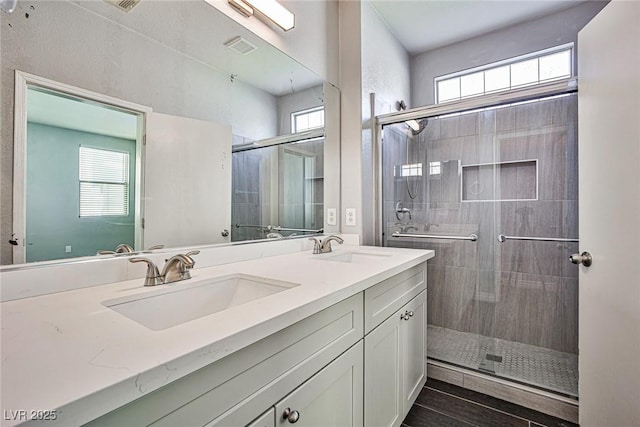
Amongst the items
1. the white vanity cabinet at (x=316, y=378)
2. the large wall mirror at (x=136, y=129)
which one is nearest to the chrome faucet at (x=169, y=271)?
the large wall mirror at (x=136, y=129)

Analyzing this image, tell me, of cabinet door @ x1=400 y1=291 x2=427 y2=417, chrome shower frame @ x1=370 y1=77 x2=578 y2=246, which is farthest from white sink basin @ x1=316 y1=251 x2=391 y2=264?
chrome shower frame @ x1=370 y1=77 x2=578 y2=246

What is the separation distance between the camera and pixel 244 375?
0.61 m

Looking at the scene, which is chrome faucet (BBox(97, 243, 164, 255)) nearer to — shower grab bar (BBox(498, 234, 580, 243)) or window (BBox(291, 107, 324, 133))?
window (BBox(291, 107, 324, 133))

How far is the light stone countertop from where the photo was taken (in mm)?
380

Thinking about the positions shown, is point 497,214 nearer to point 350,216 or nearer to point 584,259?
point 584,259

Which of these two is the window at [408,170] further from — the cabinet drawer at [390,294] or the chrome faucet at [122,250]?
the chrome faucet at [122,250]

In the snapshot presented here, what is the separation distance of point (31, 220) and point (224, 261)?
0.63m

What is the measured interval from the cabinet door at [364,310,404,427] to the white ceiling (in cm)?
225

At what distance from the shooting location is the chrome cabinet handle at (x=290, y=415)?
2.31ft

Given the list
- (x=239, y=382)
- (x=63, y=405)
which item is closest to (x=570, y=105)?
(x=239, y=382)

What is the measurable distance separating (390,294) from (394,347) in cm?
25

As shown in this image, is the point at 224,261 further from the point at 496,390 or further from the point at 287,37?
the point at 496,390

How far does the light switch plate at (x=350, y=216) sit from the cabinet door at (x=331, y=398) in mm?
1110

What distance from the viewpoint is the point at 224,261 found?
50.1 inches
